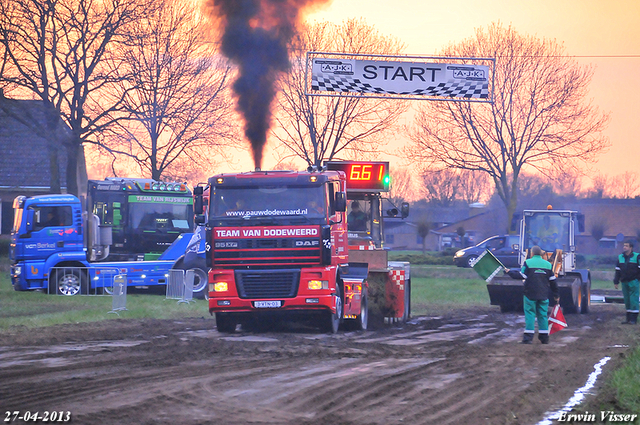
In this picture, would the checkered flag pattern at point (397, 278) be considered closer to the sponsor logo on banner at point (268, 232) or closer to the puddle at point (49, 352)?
the sponsor logo on banner at point (268, 232)

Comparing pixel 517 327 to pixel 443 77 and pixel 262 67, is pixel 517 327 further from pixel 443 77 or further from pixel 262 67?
pixel 262 67

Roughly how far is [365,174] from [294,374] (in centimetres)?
843

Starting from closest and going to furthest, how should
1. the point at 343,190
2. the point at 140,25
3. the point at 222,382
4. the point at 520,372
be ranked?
the point at 222,382 < the point at 520,372 < the point at 343,190 < the point at 140,25

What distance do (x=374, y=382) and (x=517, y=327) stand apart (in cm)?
851

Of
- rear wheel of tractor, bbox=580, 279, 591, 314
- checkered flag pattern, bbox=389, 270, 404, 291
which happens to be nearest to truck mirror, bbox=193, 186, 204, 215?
checkered flag pattern, bbox=389, 270, 404, 291

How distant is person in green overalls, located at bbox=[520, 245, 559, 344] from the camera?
1301 cm

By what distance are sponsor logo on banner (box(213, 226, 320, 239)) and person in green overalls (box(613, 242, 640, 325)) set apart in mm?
8288

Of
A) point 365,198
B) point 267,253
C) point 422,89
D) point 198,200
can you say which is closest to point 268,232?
point 267,253

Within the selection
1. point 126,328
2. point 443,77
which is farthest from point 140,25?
point 126,328

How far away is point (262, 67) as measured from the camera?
18328mm

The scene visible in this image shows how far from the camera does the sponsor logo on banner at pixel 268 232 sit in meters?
13.5

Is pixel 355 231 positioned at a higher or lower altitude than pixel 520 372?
higher

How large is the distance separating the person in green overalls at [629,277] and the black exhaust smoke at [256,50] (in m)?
9.03

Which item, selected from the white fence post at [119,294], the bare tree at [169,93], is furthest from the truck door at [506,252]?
the white fence post at [119,294]
